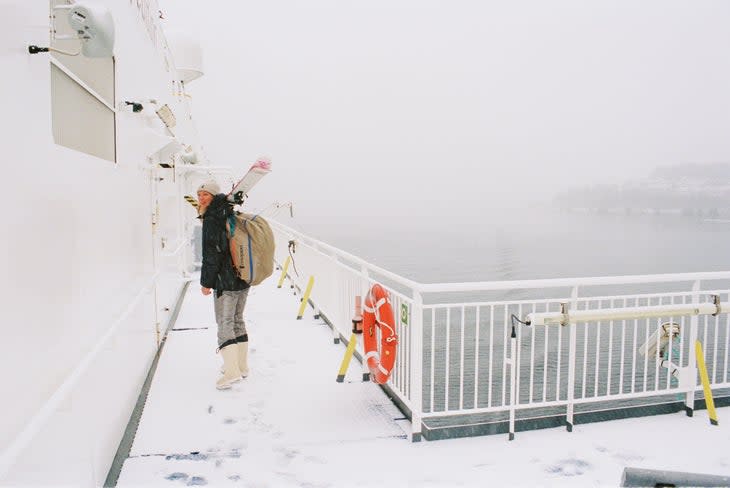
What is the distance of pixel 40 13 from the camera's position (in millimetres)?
2096

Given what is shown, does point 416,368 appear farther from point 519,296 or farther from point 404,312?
point 519,296

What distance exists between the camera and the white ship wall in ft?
5.90

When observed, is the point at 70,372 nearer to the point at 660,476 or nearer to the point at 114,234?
the point at 114,234

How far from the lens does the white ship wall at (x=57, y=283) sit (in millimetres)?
1797

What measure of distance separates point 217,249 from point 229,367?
110 centimetres

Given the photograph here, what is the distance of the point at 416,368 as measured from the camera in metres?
3.73

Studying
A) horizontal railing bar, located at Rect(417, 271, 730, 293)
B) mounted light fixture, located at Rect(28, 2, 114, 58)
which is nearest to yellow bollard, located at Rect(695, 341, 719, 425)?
horizontal railing bar, located at Rect(417, 271, 730, 293)

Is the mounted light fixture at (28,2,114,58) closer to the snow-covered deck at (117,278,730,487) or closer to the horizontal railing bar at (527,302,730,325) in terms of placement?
the snow-covered deck at (117,278,730,487)

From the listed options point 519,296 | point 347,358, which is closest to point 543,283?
point 347,358

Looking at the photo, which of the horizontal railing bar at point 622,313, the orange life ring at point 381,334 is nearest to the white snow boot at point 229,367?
the orange life ring at point 381,334

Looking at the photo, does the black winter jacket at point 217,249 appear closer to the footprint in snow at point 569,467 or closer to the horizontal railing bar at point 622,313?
the horizontal railing bar at point 622,313

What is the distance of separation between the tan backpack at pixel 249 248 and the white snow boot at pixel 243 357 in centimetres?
62

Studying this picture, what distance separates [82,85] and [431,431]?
3.15 m

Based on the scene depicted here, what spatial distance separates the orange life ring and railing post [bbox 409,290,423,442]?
339 millimetres
